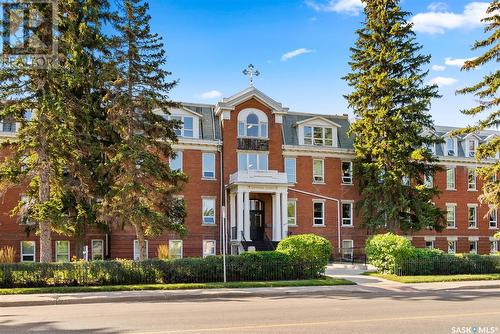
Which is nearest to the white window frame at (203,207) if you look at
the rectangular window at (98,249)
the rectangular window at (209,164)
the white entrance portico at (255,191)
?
the white entrance portico at (255,191)

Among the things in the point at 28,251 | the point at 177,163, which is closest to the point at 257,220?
the point at 177,163

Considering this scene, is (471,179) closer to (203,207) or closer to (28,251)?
(203,207)

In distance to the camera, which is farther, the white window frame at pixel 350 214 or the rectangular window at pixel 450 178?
the rectangular window at pixel 450 178

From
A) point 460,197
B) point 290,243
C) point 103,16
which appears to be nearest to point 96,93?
point 103,16

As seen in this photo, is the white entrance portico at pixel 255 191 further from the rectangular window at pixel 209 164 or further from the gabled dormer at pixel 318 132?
the gabled dormer at pixel 318 132

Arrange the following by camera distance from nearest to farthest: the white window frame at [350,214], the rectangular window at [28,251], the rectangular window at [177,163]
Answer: the rectangular window at [28,251]
the rectangular window at [177,163]
the white window frame at [350,214]

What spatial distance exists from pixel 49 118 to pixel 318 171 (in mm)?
25175

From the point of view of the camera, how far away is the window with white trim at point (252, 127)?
41047 millimetres

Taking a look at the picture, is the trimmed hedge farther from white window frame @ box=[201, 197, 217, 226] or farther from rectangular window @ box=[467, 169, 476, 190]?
rectangular window @ box=[467, 169, 476, 190]

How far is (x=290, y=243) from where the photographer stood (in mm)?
23688

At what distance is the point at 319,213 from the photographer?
142 feet

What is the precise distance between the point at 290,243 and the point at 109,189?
9375mm

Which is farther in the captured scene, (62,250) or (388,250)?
(62,250)

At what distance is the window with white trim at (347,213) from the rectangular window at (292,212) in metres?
4.34
